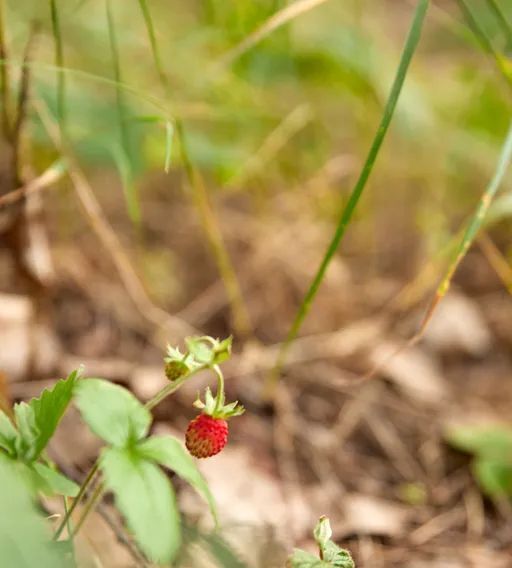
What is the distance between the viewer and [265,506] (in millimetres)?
1254

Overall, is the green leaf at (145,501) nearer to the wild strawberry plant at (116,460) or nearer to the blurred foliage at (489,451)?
the wild strawberry plant at (116,460)

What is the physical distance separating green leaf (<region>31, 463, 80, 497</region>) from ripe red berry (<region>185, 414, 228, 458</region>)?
10 centimetres

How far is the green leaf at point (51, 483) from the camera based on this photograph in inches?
25.5

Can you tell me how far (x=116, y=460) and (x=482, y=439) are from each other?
3.32 ft

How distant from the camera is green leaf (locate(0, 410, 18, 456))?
673mm

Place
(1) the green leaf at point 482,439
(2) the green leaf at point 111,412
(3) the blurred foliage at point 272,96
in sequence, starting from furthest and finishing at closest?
1. (3) the blurred foliage at point 272,96
2. (1) the green leaf at point 482,439
3. (2) the green leaf at point 111,412

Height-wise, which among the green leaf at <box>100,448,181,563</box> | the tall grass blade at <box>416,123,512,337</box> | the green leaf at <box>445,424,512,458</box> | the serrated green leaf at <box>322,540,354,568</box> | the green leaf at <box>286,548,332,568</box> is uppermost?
the green leaf at <box>445,424,512,458</box>

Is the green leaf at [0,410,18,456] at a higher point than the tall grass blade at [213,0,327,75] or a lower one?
lower

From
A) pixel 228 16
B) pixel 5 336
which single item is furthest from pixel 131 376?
pixel 228 16

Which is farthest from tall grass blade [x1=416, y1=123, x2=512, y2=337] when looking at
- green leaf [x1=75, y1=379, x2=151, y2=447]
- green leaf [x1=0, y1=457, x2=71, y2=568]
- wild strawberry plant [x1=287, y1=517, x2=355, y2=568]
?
green leaf [x1=0, y1=457, x2=71, y2=568]

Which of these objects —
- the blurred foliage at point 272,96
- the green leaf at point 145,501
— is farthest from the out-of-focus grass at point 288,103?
the green leaf at point 145,501

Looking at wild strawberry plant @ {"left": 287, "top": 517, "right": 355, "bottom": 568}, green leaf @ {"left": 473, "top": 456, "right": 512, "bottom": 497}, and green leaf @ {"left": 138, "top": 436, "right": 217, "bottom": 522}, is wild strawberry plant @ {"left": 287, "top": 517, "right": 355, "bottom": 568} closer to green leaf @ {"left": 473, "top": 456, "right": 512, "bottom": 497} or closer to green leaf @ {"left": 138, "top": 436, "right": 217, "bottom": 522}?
green leaf @ {"left": 138, "top": 436, "right": 217, "bottom": 522}

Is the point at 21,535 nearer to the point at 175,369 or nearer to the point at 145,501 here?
the point at 145,501

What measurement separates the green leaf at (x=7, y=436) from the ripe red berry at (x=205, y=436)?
0.14 metres
